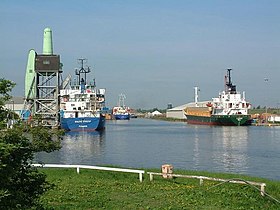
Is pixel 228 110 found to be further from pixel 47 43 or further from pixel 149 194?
pixel 149 194

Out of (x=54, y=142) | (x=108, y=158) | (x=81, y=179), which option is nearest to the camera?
(x=54, y=142)

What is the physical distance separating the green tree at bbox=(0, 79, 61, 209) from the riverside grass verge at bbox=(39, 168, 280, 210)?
2.75 m

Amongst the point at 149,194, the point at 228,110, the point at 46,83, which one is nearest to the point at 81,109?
the point at 46,83

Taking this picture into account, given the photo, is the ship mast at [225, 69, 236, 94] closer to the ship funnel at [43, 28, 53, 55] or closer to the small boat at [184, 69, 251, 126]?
the small boat at [184, 69, 251, 126]

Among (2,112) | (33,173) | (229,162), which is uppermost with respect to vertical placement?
(2,112)

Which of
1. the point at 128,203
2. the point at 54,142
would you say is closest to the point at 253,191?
the point at 128,203

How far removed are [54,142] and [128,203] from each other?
408 cm

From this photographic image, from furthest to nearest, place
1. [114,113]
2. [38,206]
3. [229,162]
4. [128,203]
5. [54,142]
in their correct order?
[114,113], [229,162], [128,203], [54,142], [38,206]

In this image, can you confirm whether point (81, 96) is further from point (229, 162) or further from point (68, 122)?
point (229, 162)

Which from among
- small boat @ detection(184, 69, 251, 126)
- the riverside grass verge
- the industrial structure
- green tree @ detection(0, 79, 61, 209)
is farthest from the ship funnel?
green tree @ detection(0, 79, 61, 209)

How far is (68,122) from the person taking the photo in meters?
75.1

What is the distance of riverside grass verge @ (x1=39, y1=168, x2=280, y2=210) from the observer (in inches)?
504

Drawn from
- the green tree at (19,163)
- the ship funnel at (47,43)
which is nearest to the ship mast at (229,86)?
the ship funnel at (47,43)

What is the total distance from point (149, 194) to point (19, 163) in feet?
24.1
